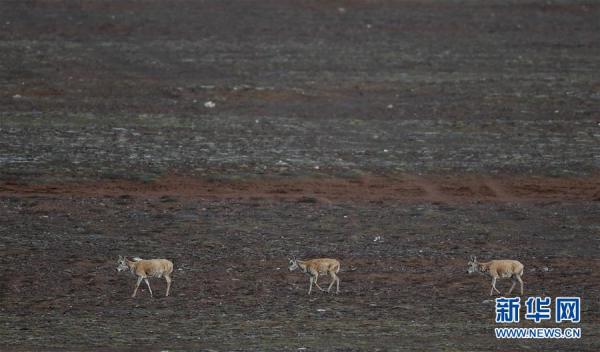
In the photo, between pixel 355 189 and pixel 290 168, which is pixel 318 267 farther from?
pixel 290 168

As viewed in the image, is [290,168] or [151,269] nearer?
[151,269]

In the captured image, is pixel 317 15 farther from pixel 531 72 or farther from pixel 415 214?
pixel 415 214

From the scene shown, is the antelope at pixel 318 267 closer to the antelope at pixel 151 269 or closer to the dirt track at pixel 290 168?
the dirt track at pixel 290 168

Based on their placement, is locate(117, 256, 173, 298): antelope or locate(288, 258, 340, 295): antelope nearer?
locate(117, 256, 173, 298): antelope

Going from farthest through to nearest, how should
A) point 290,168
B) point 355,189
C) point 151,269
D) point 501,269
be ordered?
point 290,168 → point 355,189 → point 501,269 → point 151,269

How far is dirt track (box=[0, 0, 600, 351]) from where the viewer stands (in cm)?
1595

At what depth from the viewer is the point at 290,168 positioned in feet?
80.5

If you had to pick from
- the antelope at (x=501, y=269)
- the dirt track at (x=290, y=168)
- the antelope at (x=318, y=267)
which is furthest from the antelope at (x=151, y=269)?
the antelope at (x=501, y=269)

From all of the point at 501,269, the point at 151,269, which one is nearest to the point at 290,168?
the point at 151,269

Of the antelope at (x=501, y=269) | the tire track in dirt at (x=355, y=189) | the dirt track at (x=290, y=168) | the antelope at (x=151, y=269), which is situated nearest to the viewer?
the dirt track at (x=290, y=168)

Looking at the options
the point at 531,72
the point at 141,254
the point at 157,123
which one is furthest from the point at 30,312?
the point at 531,72

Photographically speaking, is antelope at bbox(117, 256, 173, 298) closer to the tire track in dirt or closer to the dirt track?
the dirt track

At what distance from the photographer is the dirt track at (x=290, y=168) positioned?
52.3 feet

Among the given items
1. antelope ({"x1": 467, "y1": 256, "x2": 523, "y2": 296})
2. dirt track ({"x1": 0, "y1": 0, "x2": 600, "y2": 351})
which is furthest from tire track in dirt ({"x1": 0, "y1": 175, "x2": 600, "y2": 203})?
antelope ({"x1": 467, "y1": 256, "x2": 523, "y2": 296})
